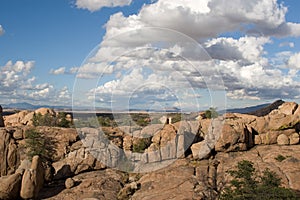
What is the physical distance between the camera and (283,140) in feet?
158

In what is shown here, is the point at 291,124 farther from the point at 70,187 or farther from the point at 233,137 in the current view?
the point at 70,187

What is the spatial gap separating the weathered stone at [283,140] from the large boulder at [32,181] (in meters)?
31.8

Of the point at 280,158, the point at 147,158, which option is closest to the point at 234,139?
the point at 280,158

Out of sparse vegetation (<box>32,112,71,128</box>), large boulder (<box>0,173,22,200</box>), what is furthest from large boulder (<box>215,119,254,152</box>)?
sparse vegetation (<box>32,112,71,128</box>)

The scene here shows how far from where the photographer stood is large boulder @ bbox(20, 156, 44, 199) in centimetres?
3500

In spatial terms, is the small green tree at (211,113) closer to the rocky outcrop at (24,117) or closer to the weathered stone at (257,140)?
the weathered stone at (257,140)

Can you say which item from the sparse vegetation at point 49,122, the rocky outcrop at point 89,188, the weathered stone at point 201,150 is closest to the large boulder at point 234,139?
the weathered stone at point 201,150

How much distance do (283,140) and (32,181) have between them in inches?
1305

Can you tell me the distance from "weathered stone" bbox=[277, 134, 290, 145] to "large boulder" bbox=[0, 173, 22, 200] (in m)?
33.9

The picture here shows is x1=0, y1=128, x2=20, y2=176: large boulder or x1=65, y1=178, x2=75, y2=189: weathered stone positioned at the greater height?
x1=0, y1=128, x2=20, y2=176: large boulder

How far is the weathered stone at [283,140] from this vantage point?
48.2 m

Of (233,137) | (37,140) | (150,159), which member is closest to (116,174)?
(150,159)

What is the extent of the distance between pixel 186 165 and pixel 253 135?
1349 cm

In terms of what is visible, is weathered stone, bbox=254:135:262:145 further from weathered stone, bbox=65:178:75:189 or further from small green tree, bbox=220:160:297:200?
weathered stone, bbox=65:178:75:189
